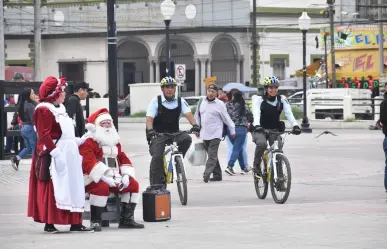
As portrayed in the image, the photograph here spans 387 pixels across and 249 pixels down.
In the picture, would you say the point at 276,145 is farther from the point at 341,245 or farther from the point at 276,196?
the point at 341,245

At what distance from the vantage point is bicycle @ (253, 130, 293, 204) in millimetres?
15633

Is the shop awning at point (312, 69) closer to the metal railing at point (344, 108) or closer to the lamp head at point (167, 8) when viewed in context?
the metal railing at point (344, 108)

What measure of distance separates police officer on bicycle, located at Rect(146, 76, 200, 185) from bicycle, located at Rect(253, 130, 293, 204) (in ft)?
3.74

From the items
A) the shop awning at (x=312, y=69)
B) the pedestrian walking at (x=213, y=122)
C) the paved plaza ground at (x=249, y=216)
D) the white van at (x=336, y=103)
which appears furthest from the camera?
the shop awning at (x=312, y=69)

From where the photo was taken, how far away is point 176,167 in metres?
16.0

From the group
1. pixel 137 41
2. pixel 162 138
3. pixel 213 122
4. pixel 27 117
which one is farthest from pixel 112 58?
pixel 137 41

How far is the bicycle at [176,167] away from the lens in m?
15.8

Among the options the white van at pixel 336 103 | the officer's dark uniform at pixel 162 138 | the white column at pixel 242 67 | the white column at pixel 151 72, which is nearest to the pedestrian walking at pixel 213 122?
the officer's dark uniform at pixel 162 138

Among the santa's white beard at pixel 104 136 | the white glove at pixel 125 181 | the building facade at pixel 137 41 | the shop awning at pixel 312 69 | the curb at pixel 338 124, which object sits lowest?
the curb at pixel 338 124

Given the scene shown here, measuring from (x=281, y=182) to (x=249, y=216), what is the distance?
2.04 m

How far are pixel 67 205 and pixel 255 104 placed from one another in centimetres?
528

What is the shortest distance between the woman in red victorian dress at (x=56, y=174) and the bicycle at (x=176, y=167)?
3.67m

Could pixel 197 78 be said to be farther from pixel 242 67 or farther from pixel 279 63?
pixel 279 63

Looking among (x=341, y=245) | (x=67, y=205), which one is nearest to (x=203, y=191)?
(x=67, y=205)
